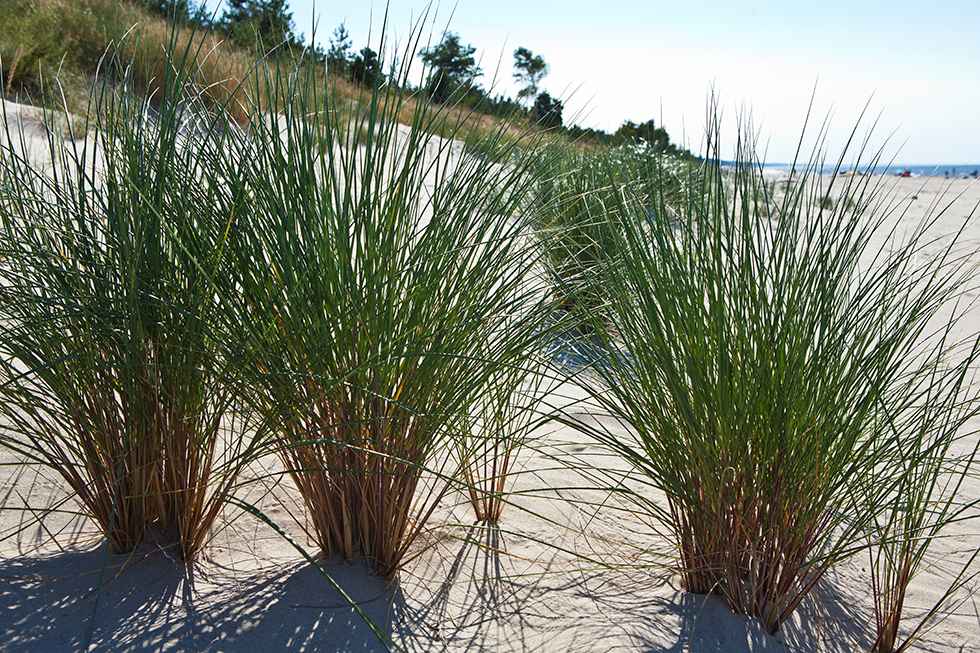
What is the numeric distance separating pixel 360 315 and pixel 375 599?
2.08ft

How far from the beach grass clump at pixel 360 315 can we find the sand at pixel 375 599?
0.49ft

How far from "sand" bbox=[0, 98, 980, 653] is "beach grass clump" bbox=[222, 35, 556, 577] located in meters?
0.15

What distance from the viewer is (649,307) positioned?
4.63 ft

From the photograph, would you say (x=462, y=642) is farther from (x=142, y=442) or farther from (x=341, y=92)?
(x=341, y=92)

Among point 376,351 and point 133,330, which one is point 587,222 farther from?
point 133,330

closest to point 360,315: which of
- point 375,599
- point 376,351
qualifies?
point 376,351

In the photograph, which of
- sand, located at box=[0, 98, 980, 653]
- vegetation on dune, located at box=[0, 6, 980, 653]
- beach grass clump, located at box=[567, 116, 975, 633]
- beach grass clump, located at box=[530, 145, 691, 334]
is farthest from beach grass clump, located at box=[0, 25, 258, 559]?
beach grass clump, located at box=[567, 116, 975, 633]

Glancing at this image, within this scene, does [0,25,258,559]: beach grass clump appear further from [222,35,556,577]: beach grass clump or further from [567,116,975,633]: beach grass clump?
[567,116,975,633]: beach grass clump

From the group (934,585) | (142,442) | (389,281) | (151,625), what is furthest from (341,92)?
(934,585)

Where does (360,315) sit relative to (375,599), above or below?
above

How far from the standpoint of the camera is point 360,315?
1.30m

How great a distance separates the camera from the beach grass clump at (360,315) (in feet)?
4.27

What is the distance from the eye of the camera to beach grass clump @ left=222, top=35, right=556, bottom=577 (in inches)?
51.2

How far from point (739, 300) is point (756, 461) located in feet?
1.09
